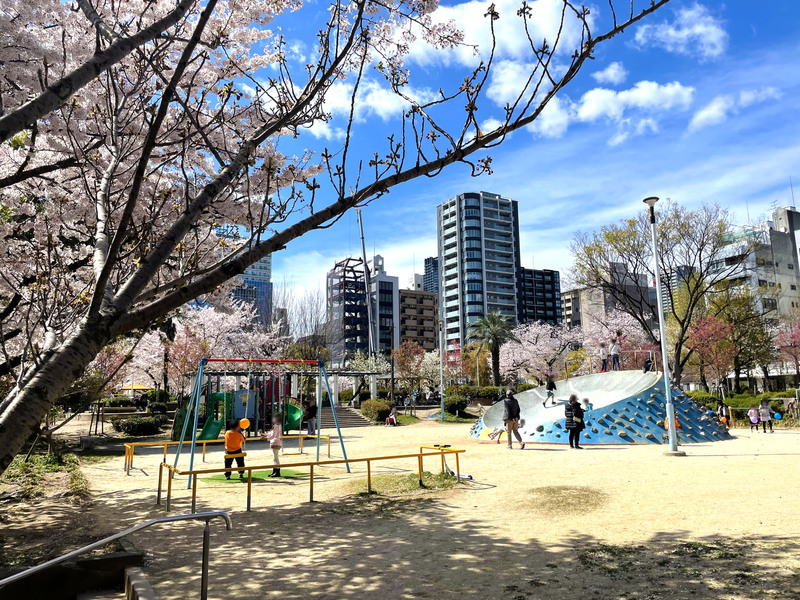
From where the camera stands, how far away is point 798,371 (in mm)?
50844

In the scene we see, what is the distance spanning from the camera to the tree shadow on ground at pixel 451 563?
4.97 meters

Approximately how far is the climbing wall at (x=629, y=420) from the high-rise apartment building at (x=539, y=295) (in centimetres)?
10687

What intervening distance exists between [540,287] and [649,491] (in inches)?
4949

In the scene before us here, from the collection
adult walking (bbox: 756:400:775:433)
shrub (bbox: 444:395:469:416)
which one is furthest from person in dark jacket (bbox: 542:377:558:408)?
shrub (bbox: 444:395:469:416)

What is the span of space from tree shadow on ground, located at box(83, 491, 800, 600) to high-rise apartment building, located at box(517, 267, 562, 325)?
12289cm

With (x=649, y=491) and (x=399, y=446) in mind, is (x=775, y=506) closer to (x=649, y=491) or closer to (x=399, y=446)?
(x=649, y=491)

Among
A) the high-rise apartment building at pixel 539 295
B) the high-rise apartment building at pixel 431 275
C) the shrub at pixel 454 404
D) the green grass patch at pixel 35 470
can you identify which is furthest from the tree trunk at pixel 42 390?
the high-rise apartment building at pixel 431 275

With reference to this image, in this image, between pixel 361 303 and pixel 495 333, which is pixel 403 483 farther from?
pixel 361 303

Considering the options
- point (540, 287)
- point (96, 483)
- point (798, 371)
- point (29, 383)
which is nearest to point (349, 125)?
point (29, 383)

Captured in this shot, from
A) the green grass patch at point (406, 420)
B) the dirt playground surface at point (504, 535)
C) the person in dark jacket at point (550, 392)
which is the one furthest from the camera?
the green grass patch at point (406, 420)

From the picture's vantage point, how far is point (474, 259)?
112188 mm

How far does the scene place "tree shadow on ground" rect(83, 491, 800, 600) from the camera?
16.3ft

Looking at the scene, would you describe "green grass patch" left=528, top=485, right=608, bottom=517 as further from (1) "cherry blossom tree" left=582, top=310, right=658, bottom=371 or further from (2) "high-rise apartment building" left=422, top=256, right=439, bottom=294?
(2) "high-rise apartment building" left=422, top=256, right=439, bottom=294

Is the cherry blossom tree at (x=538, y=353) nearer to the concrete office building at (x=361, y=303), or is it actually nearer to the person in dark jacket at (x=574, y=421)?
the concrete office building at (x=361, y=303)
